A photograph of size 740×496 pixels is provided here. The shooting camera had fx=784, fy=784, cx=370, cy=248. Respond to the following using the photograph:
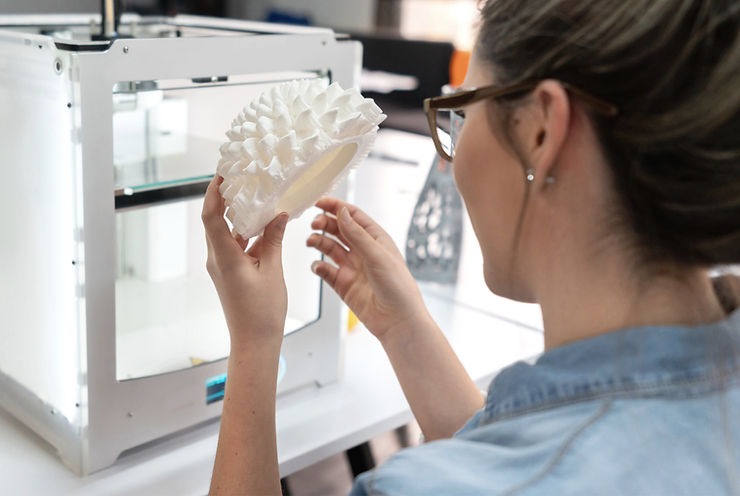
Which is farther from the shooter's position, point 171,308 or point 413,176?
point 413,176

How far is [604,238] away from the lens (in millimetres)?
642

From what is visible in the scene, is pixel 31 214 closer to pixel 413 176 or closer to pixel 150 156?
pixel 150 156

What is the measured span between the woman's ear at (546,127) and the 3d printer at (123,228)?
0.43 m

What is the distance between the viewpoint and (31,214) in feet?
3.01

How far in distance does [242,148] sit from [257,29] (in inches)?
14.5

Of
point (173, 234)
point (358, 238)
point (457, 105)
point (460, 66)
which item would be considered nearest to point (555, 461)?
point (457, 105)

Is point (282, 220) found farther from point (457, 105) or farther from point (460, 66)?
point (460, 66)

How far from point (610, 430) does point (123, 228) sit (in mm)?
860

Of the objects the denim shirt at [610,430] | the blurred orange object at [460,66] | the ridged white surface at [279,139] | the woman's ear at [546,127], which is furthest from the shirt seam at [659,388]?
the blurred orange object at [460,66]

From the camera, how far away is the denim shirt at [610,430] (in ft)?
1.79

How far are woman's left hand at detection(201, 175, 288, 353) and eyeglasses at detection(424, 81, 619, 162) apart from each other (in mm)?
191

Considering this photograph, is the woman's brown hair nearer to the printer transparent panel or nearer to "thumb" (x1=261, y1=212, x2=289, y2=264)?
"thumb" (x1=261, y1=212, x2=289, y2=264)

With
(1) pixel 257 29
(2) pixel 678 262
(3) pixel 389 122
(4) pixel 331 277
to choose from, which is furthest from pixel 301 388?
(3) pixel 389 122

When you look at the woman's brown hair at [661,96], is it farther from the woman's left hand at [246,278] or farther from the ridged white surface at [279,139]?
the woman's left hand at [246,278]
